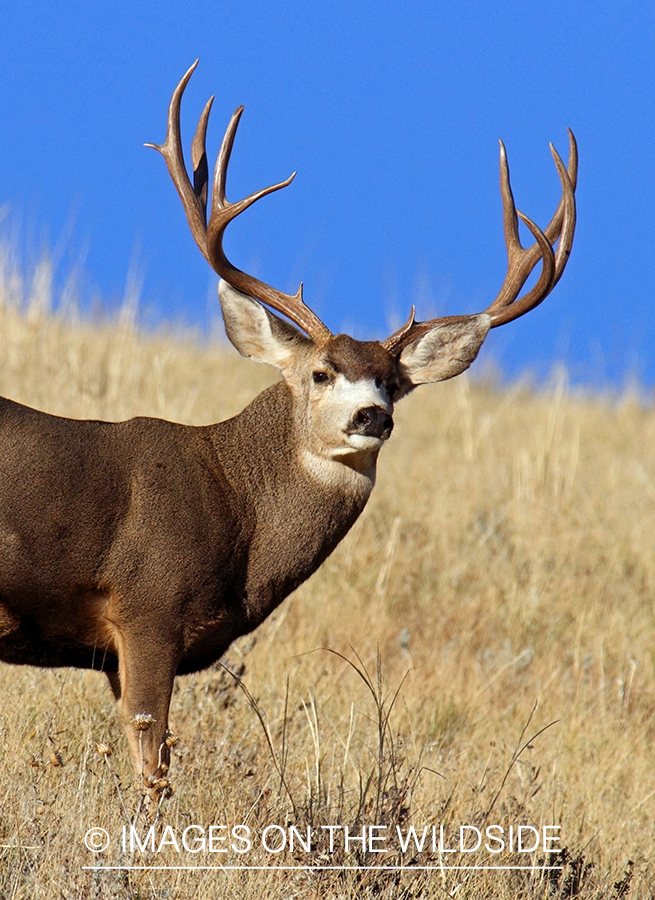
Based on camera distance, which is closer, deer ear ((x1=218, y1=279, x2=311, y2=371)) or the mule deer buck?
the mule deer buck

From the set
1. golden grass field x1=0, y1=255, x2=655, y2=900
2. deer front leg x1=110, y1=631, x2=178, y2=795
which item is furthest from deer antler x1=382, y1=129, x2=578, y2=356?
deer front leg x1=110, y1=631, x2=178, y2=795

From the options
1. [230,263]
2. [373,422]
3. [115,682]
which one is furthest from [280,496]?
[230,263]

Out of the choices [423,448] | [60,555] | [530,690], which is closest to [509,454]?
[423,448]

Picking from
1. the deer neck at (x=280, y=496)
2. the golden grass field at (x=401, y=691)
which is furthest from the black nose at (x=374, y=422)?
the golden grass field at (x=401, y=691)

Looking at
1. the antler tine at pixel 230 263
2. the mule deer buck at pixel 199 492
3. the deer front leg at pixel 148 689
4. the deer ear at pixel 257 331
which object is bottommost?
the deer front leg at pixel 148 689

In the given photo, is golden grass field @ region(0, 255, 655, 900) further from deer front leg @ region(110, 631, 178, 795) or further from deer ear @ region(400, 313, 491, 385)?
deer ear @ region(400, 313, 491, 385)

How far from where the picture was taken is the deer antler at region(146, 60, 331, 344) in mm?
5105

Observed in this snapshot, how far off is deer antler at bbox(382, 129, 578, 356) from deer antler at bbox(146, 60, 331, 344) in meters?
0.40

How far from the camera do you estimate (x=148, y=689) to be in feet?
14.3

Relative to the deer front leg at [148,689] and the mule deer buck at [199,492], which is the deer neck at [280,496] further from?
the deer front leg at [148,689]

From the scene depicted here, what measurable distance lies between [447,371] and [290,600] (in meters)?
2.42

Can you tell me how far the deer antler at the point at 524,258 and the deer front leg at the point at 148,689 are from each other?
1.63 metres

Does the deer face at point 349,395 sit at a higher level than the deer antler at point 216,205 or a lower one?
lower

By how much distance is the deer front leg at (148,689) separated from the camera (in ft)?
14.3
